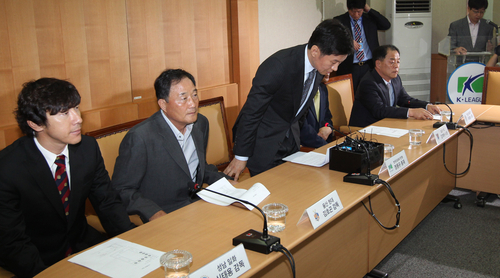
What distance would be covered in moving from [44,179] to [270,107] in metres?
1.26

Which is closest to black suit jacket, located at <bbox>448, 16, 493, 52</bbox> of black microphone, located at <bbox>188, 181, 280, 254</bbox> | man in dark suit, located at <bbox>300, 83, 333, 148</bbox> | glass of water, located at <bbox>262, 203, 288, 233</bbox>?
man in dark suit, located at <bbox>300, 83, 333, 148</bbox>

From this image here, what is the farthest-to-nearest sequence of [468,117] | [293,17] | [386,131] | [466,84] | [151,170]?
[466,84] < [293,17] < [468,117] < [386,131] < [151,170]

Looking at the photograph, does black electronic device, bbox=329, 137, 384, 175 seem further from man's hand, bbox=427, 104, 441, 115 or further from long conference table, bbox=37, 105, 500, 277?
man's hand, bbox=427, 104, 441, 115

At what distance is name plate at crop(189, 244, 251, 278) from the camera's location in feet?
3.56

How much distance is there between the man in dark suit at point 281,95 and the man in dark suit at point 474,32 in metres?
3.60

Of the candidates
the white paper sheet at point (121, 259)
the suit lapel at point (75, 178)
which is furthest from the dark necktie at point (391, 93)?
the white paper sheet at point (121, 259)

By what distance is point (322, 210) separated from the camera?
4.86 ft

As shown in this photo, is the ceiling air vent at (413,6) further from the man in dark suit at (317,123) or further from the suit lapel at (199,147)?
the suit lapel at (199,147)

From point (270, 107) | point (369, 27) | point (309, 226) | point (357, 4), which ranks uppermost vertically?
point (357, 4)

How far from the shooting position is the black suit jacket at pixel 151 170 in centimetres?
187

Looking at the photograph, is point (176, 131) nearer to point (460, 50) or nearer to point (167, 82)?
point (167, 82)

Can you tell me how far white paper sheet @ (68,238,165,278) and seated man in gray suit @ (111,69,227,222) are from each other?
1.78 feet

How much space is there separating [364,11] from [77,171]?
4.03 meters

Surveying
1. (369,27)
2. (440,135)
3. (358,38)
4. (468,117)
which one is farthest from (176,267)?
(369,27)
